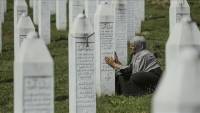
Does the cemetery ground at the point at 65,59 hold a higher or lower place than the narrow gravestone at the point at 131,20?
lower

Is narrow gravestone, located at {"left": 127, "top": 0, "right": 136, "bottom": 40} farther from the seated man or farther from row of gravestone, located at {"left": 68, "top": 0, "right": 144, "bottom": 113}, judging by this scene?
the seated man

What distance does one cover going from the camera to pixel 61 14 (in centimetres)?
1784

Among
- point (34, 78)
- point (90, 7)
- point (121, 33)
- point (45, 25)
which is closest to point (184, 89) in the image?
point (34, 78)

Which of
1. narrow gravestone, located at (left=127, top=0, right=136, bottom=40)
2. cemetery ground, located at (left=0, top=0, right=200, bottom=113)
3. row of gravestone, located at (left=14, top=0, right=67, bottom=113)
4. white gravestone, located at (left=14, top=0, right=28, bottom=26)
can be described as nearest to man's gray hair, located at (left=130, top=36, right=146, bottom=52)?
cemetery ground, located at (left=0, top=0, right=200, bottom=113)

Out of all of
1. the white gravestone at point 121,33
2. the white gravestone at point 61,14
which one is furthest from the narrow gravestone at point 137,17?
the white gravestone at point 121,33

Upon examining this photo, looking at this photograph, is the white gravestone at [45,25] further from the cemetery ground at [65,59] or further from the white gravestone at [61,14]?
the white gravestone at [61,14]

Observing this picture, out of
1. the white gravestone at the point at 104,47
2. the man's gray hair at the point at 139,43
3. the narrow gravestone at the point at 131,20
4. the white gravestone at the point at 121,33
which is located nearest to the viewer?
the man's gray hair at the point at 139,43

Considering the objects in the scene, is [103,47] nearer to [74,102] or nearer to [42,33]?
[74,102]

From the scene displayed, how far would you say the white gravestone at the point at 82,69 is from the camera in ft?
28.9

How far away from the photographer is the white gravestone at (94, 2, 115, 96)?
36.0 feet

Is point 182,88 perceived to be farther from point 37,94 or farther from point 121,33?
point 121,33

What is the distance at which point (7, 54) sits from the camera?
50.1 feet

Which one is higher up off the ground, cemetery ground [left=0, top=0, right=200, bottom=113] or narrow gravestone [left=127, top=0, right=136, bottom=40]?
narrow gravestone [left=127, top=0, right=136, bottom=40]

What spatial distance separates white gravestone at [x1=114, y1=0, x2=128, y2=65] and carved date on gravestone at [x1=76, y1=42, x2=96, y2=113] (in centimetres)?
334
